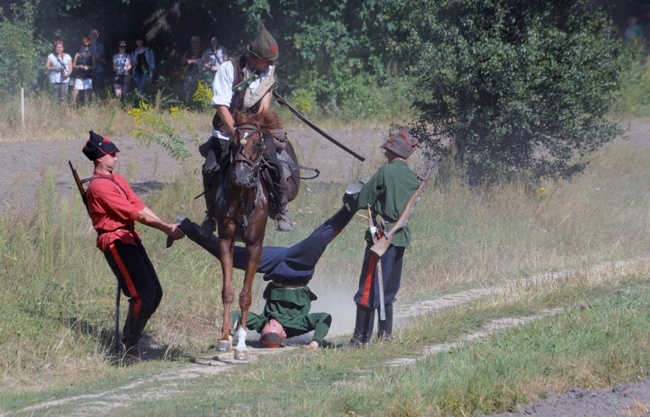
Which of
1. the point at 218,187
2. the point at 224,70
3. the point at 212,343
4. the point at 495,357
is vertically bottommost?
the point at 212,343

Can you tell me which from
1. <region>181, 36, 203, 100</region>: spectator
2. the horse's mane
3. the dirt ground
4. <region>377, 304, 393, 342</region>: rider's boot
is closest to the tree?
the dirt ground

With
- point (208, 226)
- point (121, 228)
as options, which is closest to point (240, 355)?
point (208, 226)

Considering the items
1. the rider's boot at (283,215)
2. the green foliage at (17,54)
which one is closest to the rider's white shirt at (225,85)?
the rider's boot at (283,215)

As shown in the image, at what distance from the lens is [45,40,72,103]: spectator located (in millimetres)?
22875

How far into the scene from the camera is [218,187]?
936cm

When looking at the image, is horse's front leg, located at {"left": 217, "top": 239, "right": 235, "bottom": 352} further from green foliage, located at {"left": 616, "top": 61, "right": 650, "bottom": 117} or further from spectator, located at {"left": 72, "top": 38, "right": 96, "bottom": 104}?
green foliage, located at {"left": 616, "top": 61, "right": 650, "bottom": 117}

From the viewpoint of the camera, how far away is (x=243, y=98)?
9703mm

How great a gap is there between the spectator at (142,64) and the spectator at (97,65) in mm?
761

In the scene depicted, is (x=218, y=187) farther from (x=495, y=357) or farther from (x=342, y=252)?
(x=342, y=252)

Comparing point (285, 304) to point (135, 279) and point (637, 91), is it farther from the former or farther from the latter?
point (637, 91)

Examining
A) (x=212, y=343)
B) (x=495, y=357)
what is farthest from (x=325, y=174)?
(x=495, y=357)

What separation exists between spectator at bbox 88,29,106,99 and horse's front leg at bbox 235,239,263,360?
49.7 ft

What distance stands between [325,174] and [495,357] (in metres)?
9.85

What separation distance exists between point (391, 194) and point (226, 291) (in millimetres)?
Answer: 1782
